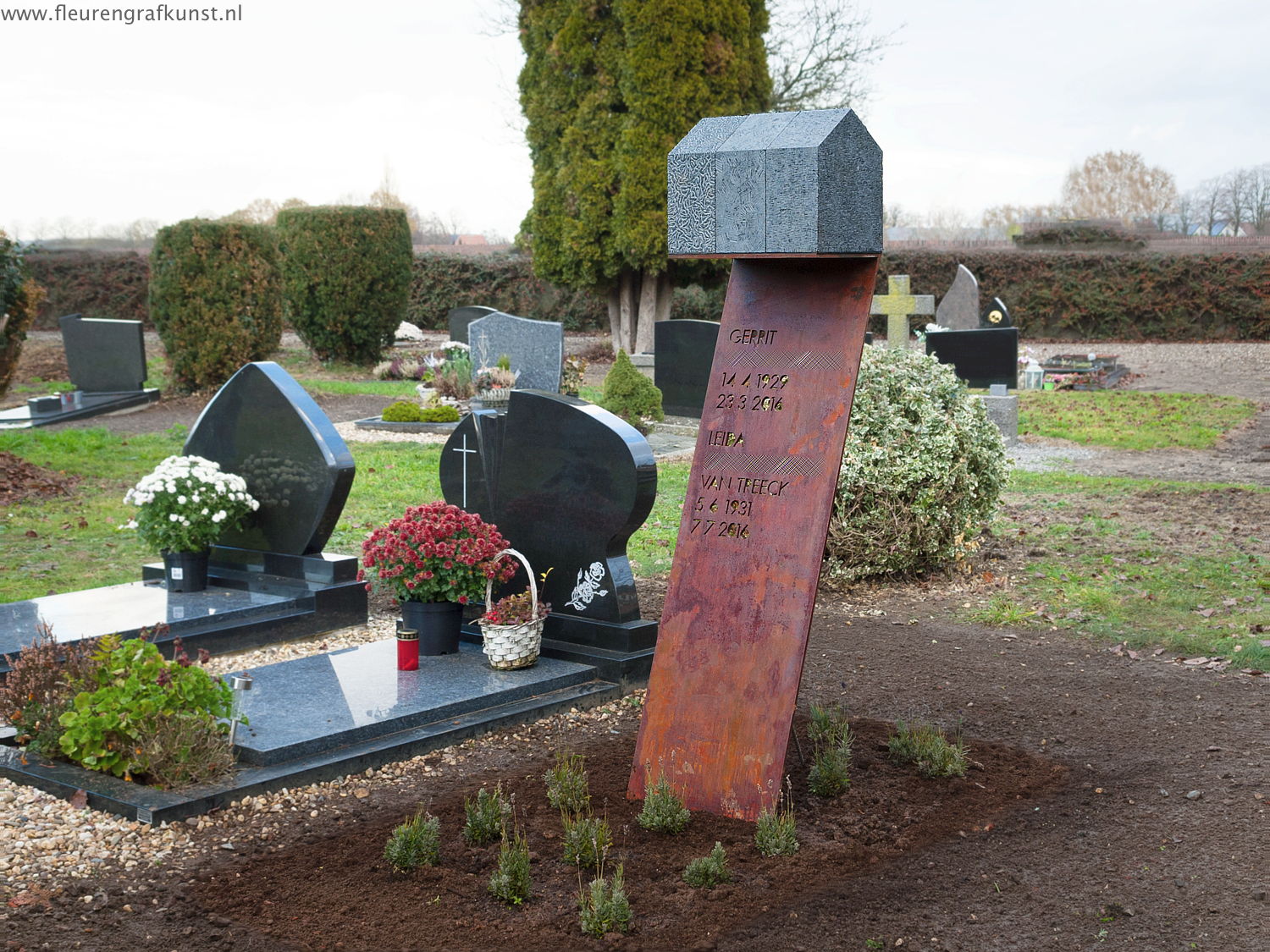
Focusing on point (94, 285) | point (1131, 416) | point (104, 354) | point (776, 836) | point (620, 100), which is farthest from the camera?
point (94, 285)

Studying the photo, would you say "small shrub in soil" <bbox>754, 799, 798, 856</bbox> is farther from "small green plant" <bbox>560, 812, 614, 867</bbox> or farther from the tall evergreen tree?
the tall evergreen tree

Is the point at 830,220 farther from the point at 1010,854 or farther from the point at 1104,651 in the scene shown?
the point at 1104,651

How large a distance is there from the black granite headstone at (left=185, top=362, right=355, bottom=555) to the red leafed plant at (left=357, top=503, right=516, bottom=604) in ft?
3.69

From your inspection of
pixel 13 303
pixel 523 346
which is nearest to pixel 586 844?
pixel 13 303

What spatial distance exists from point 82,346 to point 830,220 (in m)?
15.2

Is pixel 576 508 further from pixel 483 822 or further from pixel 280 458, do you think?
pixel 483 822

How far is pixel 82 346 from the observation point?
16359 mm

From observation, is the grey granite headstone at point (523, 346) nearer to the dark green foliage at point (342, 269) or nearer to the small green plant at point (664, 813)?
the dark green foliage at point (342, 269)

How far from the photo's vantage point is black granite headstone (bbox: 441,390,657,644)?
18.4 feet

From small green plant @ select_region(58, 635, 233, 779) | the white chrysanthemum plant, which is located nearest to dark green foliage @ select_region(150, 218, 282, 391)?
the white chrysanthemum plant

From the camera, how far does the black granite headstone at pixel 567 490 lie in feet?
18.4

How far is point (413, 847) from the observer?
3615 millimetres

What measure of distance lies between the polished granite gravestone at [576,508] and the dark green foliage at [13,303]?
7.55 metres

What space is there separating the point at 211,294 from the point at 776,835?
14.3 m
